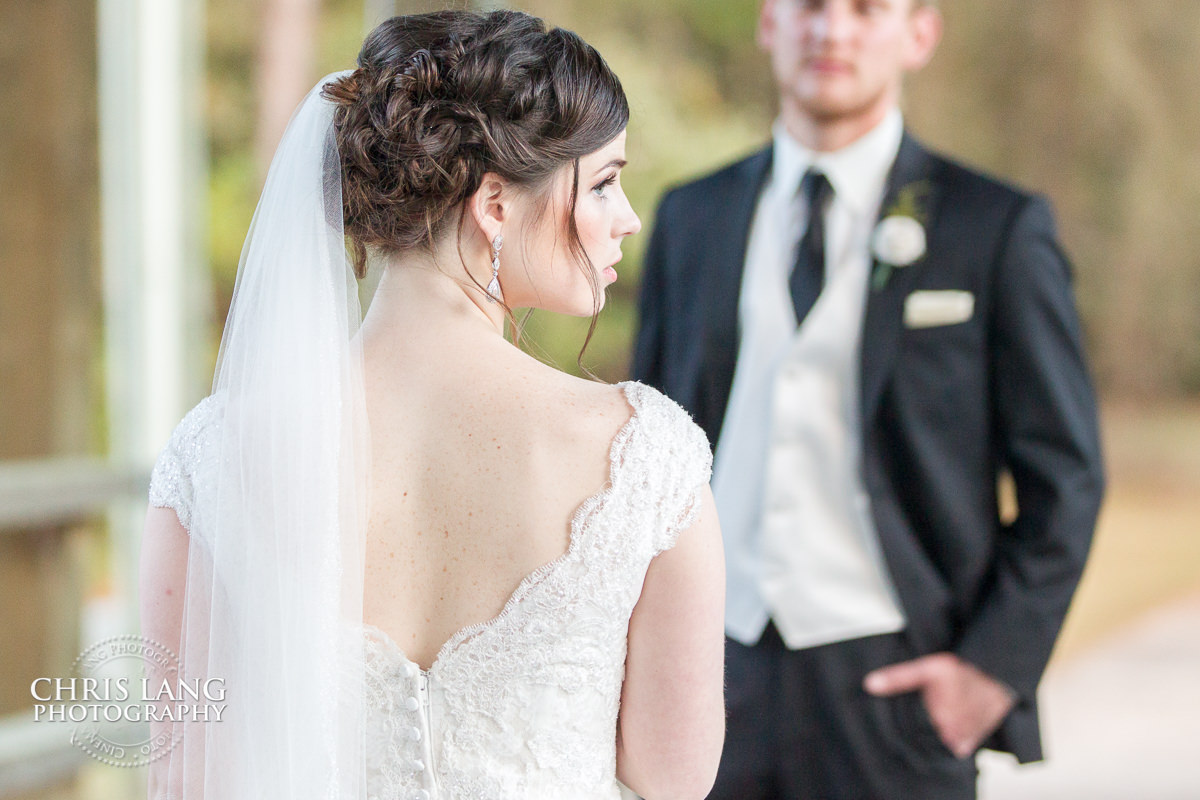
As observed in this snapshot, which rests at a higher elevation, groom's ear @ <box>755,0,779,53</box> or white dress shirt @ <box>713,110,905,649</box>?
groom's ear @ <box>755,0,779,53</box>

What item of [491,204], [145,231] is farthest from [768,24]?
[145,231]

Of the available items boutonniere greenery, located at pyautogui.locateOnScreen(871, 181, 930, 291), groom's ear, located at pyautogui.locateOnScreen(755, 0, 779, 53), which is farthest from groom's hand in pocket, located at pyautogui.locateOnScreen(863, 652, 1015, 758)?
groom's ear, located at pyautogui.locateOnScreen(755, 0, 779, 53)

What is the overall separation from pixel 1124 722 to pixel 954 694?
4670 millimetres

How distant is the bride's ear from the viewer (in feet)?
3.95

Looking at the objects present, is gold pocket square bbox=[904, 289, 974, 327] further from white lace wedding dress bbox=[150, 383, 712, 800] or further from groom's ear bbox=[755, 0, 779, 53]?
white lace wedding dress bbox=[150, 383, 712, 800]

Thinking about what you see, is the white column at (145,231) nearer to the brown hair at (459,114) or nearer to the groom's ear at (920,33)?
the groom's ear at (920,33)

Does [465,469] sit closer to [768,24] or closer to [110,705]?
[110,705]

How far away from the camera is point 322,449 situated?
3.96ft

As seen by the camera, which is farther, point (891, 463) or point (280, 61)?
point (280, 61)

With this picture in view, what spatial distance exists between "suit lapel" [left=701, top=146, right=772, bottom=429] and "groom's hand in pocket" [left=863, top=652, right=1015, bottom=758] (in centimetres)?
62

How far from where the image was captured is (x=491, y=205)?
1.22m

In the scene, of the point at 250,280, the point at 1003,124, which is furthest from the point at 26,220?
the point at 1003,124

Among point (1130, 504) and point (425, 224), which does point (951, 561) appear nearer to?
point (425, 224)

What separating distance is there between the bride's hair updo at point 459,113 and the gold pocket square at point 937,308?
960 mm
